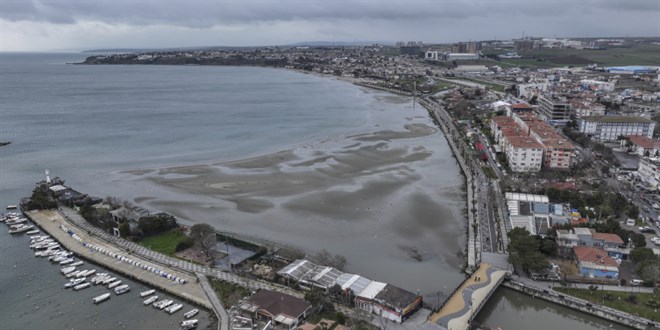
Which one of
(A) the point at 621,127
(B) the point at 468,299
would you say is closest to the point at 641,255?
(B) the point at 468,299

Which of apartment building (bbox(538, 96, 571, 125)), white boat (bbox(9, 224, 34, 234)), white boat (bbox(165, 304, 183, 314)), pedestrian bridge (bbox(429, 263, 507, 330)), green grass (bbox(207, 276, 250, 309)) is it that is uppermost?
apartment building (bbox(538, 96, 571, 125))

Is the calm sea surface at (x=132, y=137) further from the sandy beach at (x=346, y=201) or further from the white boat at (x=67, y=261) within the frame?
the sandy beach at (x=346, y=201)

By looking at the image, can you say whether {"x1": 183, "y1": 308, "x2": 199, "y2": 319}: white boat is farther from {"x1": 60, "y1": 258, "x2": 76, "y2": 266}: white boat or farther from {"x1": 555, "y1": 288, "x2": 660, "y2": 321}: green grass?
{"x1": 555, "y1": 288, "x2": 660, "y2": 321}: green grass

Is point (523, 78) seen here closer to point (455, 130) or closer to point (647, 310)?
point (455, 130)

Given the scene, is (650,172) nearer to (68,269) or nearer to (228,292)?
(228,292)

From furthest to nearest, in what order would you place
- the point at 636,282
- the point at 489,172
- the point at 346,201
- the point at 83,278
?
the point at 489,172, the point at 346,201, the point at 83,278, the point at 636,282

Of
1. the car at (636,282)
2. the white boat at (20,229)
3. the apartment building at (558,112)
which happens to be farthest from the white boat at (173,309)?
the apartment building at (558,112)

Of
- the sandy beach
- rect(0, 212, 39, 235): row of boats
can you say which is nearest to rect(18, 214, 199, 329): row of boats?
rect(0, 212, 39, 235): row of boats

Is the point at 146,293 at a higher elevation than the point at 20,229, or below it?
below
